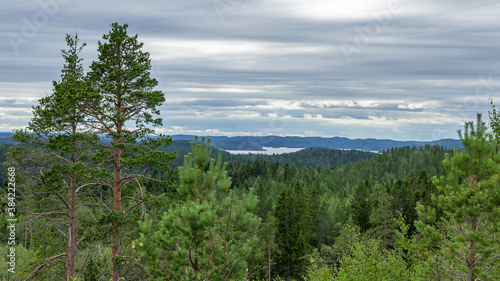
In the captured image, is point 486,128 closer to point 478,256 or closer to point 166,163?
point 478,256

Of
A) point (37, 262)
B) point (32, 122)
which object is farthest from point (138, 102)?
point (37, 262)

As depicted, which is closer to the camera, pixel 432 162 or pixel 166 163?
pixel 166 163

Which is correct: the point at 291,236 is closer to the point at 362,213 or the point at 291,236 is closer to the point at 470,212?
the point at 362,213

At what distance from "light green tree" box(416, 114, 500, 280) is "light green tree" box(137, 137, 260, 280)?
7367 mm

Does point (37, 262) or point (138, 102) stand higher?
point (138, 102)

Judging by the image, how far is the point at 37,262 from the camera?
21.1m

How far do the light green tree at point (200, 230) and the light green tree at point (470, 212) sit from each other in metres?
7.37

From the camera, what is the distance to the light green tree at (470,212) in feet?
49.3

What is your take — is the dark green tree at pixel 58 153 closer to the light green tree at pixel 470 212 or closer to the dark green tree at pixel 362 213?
the light green tree at pixel 470 212

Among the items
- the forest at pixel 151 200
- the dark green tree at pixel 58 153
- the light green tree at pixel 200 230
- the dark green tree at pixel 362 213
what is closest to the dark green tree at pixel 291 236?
the dark green tree at pixel 362 213

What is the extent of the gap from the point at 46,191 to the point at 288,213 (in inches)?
1326

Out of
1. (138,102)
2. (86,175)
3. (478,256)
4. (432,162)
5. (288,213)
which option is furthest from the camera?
(432,162)

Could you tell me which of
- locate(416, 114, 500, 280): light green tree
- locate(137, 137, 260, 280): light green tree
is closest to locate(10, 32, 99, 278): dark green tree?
locate(137, 137, 260, 280): light green tree

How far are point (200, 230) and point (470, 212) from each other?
9.95m
